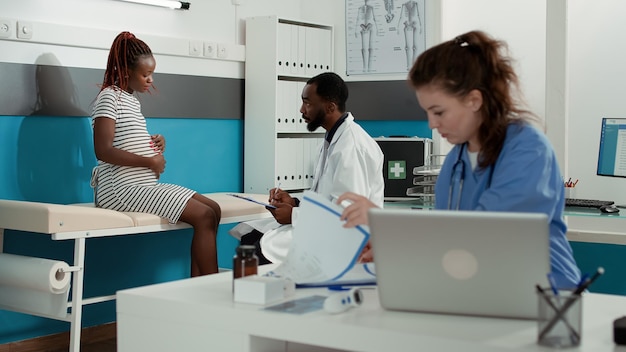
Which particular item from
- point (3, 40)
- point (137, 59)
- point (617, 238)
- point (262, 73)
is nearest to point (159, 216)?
point (137, 59)

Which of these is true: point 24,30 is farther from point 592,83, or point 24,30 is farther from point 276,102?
point 592,83

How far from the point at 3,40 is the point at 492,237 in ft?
8.94

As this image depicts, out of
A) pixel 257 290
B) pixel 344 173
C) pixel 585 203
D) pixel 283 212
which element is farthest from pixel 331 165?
pixel 257 290

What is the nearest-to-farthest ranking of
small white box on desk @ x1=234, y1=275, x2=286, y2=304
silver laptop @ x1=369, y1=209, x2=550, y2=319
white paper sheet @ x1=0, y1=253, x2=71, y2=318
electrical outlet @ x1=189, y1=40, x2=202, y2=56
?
1. silver laptop @ x1=369, y1=209, x2=550, y2=319
2. small white box on desk @ x1=234, y1=275, x2=286, y2=304
3. white paper sheet @ x1=0, y1=253, x2=71, y2=318
4. electrical outlet @ x1=189, y1=40, x2=202, y2=56

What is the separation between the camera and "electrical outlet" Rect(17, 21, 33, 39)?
3.59 meters

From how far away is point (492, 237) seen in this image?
1.46 m

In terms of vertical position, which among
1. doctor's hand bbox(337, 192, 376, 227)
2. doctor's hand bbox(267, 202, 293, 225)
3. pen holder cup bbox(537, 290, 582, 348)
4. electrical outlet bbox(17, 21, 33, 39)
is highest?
electrical outlet bbox(17, 21, 33, 39)

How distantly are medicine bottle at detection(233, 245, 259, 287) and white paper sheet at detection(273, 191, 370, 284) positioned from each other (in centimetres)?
9

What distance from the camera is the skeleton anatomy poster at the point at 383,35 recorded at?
4.75m

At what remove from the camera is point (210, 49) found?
4504 mm

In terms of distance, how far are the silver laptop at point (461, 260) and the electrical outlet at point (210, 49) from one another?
3085 mm

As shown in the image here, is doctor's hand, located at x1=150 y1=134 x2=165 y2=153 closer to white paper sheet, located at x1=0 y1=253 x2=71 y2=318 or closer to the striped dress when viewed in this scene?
the striped dress

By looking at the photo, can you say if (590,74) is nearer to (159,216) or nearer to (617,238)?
(617,238)

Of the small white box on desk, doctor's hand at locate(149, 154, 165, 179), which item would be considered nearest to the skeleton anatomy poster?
doctor's hand at locate(149, 154, 165, 179)
